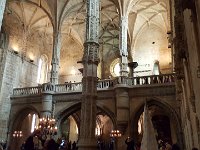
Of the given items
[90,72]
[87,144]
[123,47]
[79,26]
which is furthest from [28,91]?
[87,144]

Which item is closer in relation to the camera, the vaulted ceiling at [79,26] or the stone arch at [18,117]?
the stone arch at [18,117]

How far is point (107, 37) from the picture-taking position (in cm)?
2878

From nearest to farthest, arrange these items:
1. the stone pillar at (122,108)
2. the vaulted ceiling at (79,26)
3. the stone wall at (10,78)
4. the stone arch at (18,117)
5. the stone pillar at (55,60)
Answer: the stone pillar at (122,108)
the stone pillar at (55,60)
the stone wall at (10,78)
the stone arch at (18,117)
the vaulted ceiling at (79,26)

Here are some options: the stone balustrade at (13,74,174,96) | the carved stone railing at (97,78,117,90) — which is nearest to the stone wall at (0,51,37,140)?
the stone balustrade at (13,74,174,96)

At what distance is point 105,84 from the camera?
19.8 m

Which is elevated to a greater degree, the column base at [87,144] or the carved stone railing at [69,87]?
the carved stone railing at [69,87]

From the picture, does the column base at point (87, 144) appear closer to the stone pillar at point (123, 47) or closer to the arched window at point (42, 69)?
the stone pillar at point (123, 47)

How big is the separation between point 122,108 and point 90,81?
23.1 feet

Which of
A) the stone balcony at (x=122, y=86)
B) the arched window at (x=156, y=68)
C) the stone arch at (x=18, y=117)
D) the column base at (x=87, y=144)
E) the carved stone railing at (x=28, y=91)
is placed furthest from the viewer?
the arched window at (x=156, y=68)

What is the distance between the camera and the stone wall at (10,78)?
21.4 metres

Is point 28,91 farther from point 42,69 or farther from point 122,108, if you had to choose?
point 122,108

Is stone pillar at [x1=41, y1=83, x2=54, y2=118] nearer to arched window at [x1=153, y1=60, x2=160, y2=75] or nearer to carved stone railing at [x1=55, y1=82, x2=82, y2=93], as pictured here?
carved stone railing at [x1=55, y1=82, x2=82, y2=93]

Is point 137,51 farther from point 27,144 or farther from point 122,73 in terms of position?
point 27,144

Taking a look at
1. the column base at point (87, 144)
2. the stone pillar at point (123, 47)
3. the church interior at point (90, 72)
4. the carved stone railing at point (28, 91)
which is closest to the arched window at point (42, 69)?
the church interior at point (90, 72)
